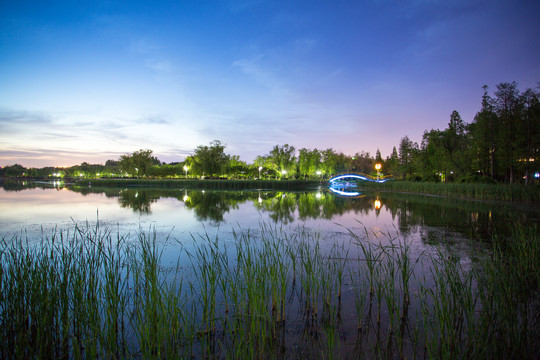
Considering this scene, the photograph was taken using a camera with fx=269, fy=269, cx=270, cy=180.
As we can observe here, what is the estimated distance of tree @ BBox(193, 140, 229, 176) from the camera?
61281 mm

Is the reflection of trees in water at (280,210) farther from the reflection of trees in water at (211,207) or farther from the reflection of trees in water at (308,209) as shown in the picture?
the reflection of trees in water at (211,207)

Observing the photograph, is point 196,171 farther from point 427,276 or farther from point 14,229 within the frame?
point 427,276

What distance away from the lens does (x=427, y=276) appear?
5859 mm

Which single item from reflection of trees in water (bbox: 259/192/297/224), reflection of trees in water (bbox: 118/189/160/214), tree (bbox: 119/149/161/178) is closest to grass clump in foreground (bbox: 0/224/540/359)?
reflection of trees in water (bbox: 259/192/297/224)

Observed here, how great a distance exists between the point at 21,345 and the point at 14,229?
394 inches

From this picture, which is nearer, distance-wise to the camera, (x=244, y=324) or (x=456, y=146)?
(x=244, y=324)

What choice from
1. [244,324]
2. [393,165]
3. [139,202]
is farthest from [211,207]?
[393,165]

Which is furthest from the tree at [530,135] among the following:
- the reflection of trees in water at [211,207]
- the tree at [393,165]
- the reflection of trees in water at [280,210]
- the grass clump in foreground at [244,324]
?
the tree at [393,165]

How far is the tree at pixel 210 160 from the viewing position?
61.3m

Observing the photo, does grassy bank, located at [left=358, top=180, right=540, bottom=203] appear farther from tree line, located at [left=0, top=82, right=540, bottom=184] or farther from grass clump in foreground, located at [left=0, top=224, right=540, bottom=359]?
grass clump in foreground, located at [left=0, top=224, right=540, bottom=359]

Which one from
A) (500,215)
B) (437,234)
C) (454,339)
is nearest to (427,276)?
(454,339)

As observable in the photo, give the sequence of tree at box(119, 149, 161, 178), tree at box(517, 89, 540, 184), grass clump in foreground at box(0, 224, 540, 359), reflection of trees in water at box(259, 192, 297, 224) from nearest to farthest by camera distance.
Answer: grass clump in foreground at box(0, 224, 540, 359) < reflection of trees in water at box(259, 192, 297, 224) < tree at box(517, 89, 540, 184) < tree at box(119, 149, 161, 178)

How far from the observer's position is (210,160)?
203 feet

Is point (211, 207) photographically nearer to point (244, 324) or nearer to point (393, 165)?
point (244, 324)
